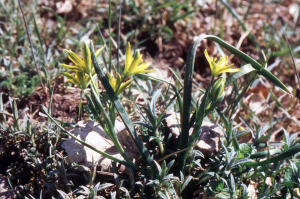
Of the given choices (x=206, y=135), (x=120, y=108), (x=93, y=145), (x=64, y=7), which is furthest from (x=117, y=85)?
(x=64, y=7)

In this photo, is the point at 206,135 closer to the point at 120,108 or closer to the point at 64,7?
the point at 120,108

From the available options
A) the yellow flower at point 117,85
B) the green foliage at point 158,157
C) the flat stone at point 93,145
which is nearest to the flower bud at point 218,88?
the green foliage at point 158,157

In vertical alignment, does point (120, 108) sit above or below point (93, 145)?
above

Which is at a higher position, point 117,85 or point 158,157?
point 117,85

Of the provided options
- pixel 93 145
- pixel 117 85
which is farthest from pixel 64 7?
pixel 117 85

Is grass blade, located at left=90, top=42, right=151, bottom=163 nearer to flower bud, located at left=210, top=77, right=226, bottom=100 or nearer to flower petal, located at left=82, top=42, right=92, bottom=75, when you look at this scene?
flower petal, located at left=82, top=42, right=92, bottom=75

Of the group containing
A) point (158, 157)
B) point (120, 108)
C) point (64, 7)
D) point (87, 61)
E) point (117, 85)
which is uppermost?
point (64, 7)

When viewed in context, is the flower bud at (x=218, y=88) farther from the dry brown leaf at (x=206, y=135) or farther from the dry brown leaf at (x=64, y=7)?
the dry brown leaf at (x=64, y=7)

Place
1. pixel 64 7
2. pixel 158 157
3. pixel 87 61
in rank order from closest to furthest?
pixel 87 61 < pixel 158 157 < pixel 64 7

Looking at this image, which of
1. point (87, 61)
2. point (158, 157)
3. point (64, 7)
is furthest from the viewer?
point (64, 7)

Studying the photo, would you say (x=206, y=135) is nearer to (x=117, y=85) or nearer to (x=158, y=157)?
(x=158, y=157)

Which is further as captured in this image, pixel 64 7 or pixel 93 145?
pixel 64 7
